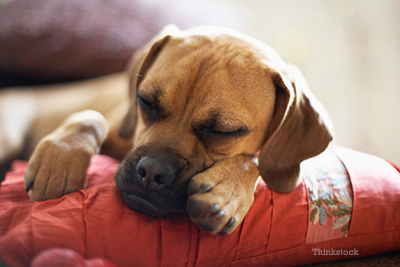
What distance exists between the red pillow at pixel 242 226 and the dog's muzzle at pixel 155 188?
4 cm

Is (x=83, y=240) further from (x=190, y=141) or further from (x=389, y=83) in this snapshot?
(x=389, y=83)

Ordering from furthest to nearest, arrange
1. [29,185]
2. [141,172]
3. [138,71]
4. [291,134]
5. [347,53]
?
[347,53] < [138,71] < [291,134] < [29,185] < [141,172]

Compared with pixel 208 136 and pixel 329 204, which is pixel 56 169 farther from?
pixel 329 204

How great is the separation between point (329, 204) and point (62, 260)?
1.19m

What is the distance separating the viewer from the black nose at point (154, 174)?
4.50 ft

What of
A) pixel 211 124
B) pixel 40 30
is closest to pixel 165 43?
pixel 211 124

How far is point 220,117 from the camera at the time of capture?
155 cm

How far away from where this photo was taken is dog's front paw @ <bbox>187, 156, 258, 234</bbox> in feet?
4.18

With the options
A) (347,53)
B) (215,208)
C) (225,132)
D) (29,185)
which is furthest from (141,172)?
(347,53)

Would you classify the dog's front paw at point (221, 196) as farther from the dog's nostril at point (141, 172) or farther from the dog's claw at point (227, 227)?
the dog's nostril at point (141, 172)

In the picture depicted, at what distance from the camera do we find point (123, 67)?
3.48 m

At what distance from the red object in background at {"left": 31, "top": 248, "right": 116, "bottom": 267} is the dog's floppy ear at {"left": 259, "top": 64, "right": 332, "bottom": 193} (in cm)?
91

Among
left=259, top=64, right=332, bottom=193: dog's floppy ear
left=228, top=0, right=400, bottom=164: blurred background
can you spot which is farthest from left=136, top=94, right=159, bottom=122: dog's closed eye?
left=228, top=0, right=400, bottom=164: blurred background

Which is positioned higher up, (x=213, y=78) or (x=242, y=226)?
(x=213, y=78)
